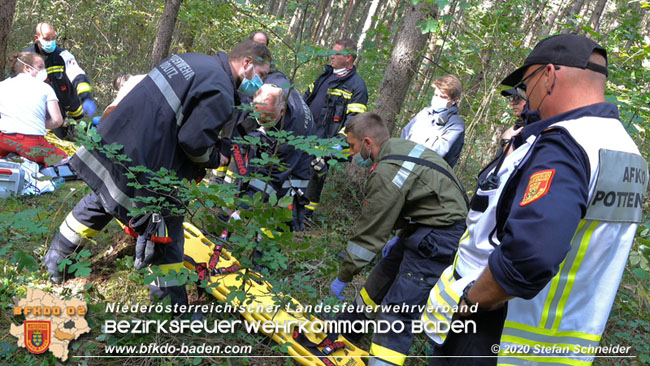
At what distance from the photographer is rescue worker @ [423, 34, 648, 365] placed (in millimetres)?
1285

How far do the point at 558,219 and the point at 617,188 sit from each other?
30 cm

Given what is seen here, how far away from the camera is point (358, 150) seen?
3.20 meters

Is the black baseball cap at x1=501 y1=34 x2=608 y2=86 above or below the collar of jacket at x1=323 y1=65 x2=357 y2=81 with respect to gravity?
above

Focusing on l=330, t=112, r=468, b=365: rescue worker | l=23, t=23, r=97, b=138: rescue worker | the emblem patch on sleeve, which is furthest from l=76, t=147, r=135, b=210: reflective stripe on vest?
l=23, t=23, r=97, b=138: rescue worker

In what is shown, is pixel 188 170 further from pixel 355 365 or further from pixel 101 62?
pixel 101 62

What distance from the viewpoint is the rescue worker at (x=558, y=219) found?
1.29 meters

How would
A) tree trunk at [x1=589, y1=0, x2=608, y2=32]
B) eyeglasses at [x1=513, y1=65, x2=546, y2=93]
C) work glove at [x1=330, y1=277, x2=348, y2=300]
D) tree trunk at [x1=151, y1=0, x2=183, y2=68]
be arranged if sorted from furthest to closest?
tree trunk at [x1=589, y1=0, x2=608, y2=32] → tree trunk at [x1=151, y1=0, x2=183, y2=68] → work glove at [x1=330, y1=277, x2=348, y2=300] → eyeglasses at [x1=513, y1=65, x2=546, y2=93]

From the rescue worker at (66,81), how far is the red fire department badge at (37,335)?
489 centimetres

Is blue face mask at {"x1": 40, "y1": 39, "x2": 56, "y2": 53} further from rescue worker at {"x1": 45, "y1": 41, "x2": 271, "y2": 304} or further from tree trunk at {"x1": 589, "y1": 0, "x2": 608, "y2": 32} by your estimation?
tree trunk at {"x1": 589, "y1": 0, "x2": 608, "y2": 32}

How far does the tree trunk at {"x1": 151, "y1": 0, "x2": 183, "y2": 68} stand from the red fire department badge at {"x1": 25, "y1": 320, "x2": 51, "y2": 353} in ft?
16.8

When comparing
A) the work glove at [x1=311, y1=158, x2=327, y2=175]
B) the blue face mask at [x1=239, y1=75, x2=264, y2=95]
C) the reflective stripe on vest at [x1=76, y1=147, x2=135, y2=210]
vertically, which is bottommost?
the work glove at [x1=311, y1=158, x2=327, y2=175]

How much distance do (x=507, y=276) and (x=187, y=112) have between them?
2.13 meters

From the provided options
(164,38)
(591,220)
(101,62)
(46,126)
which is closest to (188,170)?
(591,220)

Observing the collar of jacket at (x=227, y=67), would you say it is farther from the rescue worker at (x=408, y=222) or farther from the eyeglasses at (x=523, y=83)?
the eyeglasses at (x=523, y=83)
